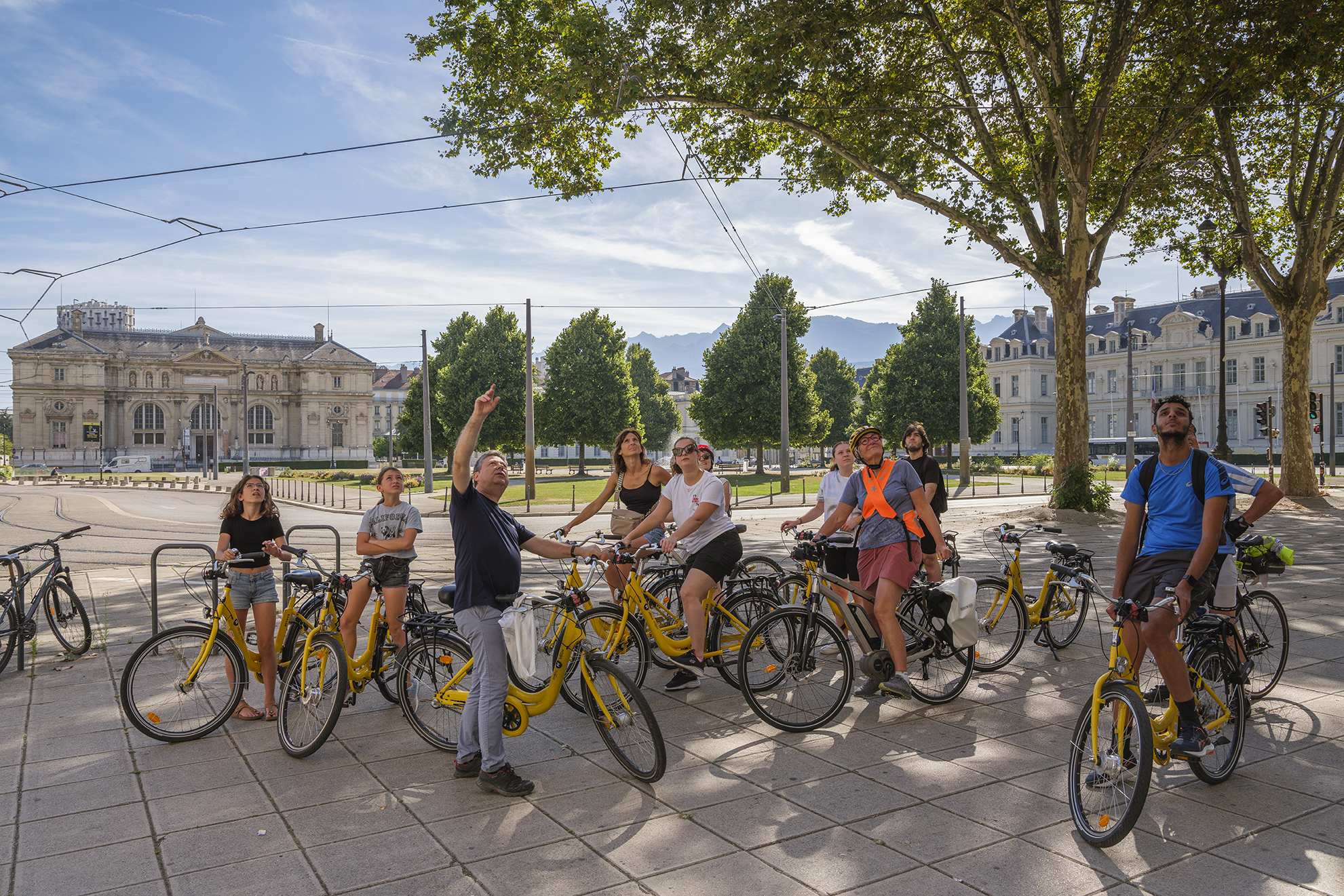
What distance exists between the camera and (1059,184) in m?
21.9

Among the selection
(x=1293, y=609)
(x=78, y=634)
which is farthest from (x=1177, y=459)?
(x=78, y=634)

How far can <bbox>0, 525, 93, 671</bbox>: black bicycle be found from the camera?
754 centimetres

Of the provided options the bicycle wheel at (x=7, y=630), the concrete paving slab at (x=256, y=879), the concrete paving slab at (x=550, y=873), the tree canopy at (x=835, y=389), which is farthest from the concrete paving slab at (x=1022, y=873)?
the tree canopy at (x=835, y=389)

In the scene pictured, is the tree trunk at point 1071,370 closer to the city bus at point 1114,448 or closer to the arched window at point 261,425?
the city bus at point 1114,448

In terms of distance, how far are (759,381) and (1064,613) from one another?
1666 inches

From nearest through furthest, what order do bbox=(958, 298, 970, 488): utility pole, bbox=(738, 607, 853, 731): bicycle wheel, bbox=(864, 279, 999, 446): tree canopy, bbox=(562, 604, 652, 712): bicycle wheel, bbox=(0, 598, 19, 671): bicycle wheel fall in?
bbox=(562, 604, 652, 712): bicycle wheel < bbox=(738, 607, 853, 731): bicycle wheel < bbox=(0, 598, 19, 671): bicycle wheel < bbox=(958, 298, 970, 488): utility pole < bbox=(864, 279, 999, 446): tree canopy

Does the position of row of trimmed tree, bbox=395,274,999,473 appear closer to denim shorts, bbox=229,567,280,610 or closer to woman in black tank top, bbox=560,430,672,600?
woman in black tank top, bbox=560,430,672,600

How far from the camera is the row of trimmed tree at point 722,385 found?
49.8 metres

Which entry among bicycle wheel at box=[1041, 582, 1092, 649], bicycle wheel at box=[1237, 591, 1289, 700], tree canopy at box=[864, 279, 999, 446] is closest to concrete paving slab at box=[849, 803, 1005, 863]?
bicycle wheel at box=[1237, 591, 1289, 700]

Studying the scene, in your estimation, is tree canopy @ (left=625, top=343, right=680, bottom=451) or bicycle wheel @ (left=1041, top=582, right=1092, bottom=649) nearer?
bicycle wheel @ (left=1041, top=582, right=1092, bottom=649)

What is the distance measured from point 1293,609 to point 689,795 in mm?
8252

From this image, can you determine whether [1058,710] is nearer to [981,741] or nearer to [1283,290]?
[981,741]

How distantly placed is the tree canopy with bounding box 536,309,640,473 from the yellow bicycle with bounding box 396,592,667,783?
51.8 metres

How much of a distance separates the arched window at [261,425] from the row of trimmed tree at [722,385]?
42624 mm
